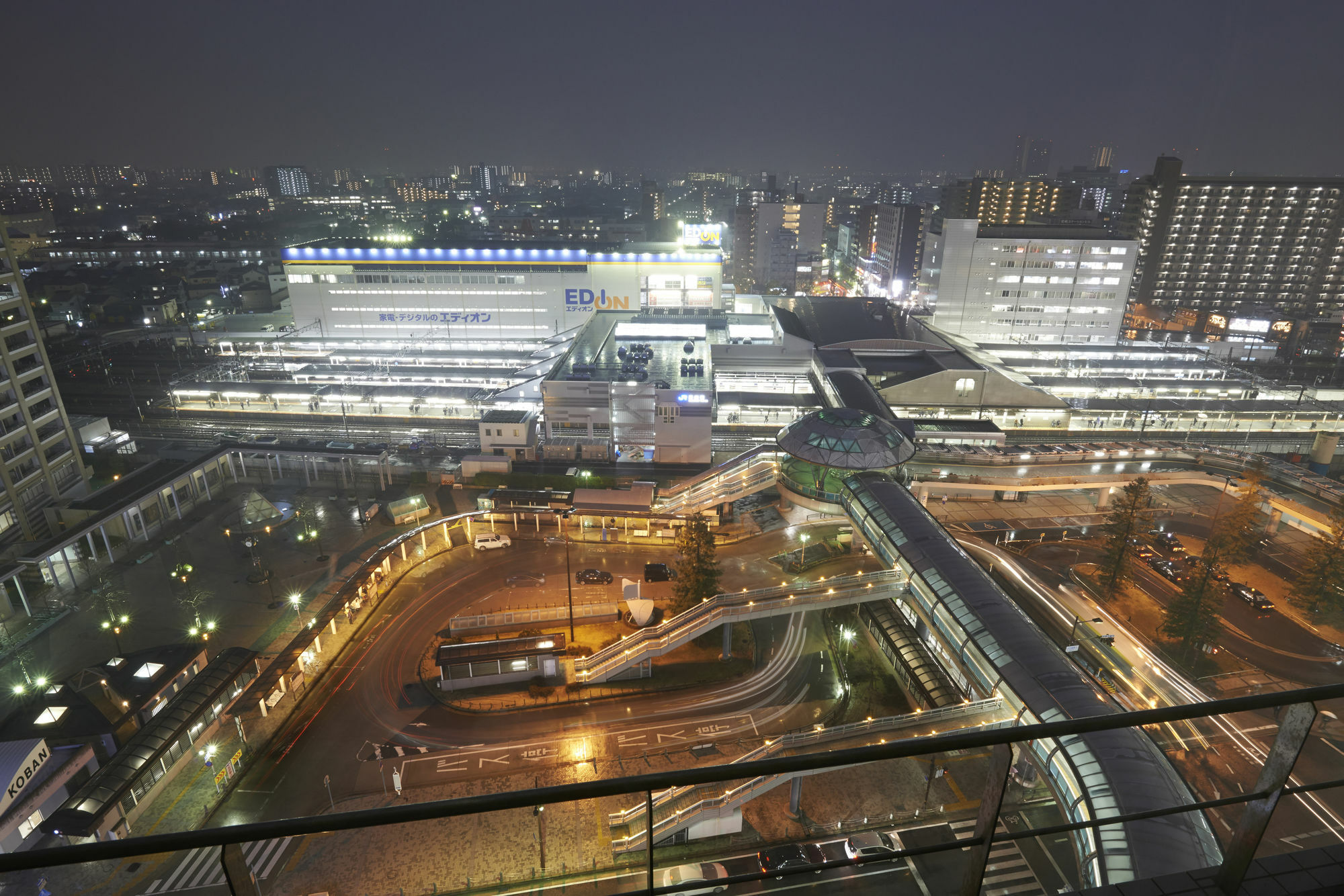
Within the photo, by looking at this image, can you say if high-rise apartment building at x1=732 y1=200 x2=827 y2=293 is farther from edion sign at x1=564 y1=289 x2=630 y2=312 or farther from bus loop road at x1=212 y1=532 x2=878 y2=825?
bus loop road at x1=212 y1=532 x2=878 y2=825

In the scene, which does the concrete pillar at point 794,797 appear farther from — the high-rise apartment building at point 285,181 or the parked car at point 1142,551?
the high-rise apartment building at point 285,181

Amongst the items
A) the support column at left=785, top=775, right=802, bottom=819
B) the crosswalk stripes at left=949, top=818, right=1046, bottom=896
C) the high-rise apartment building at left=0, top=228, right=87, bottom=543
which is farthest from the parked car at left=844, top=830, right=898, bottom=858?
the high-rise apartment building at left=0, top=228, right=87, bottom=543

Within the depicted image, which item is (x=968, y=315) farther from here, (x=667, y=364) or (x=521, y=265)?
(x=521, y=265)

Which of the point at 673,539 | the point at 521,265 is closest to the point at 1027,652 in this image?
the point at 673,539

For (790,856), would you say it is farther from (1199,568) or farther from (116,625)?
(116,625)

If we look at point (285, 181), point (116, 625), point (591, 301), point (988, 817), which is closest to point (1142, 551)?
point (988, 817)

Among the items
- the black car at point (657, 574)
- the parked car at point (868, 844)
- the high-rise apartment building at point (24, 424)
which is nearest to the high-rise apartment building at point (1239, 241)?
the black car at point (657, 574)
